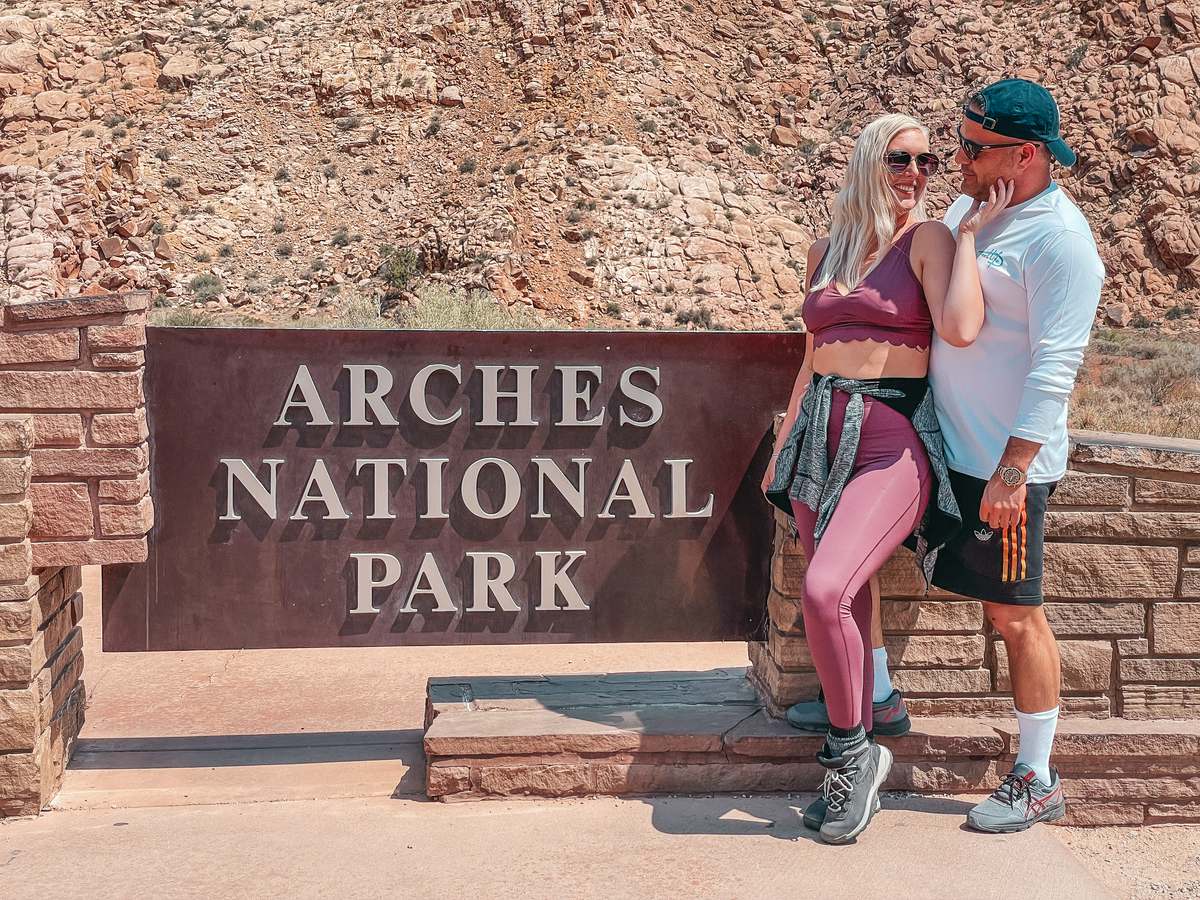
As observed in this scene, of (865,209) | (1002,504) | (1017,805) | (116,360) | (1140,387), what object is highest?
(865,209)

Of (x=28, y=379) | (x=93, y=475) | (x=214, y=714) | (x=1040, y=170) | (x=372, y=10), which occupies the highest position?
(x=372, y=10)

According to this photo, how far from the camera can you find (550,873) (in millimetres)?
3279

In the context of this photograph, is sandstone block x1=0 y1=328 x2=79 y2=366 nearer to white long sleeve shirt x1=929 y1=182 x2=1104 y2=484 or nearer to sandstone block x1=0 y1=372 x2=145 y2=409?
sandstone block x1=0 y1=372 x2=145 y2=409

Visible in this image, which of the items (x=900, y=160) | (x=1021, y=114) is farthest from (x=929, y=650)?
(x=1021, y=114)

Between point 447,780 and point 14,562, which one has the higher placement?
point 14,562

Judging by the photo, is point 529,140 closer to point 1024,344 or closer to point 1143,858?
point 1024,344

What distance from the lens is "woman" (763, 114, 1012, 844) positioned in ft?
10.7

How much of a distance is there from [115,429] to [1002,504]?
271 centimetres

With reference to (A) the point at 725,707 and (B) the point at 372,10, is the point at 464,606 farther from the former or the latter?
(B) the point at 372,10

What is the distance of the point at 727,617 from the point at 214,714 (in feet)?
8.88

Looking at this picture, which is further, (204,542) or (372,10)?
(372,10)

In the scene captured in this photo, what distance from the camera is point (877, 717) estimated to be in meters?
3.83

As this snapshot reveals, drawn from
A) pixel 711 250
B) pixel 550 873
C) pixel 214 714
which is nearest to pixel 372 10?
pixel 711 250

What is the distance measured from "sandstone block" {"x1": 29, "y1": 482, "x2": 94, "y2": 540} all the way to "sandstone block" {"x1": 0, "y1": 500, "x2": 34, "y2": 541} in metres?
0.10
